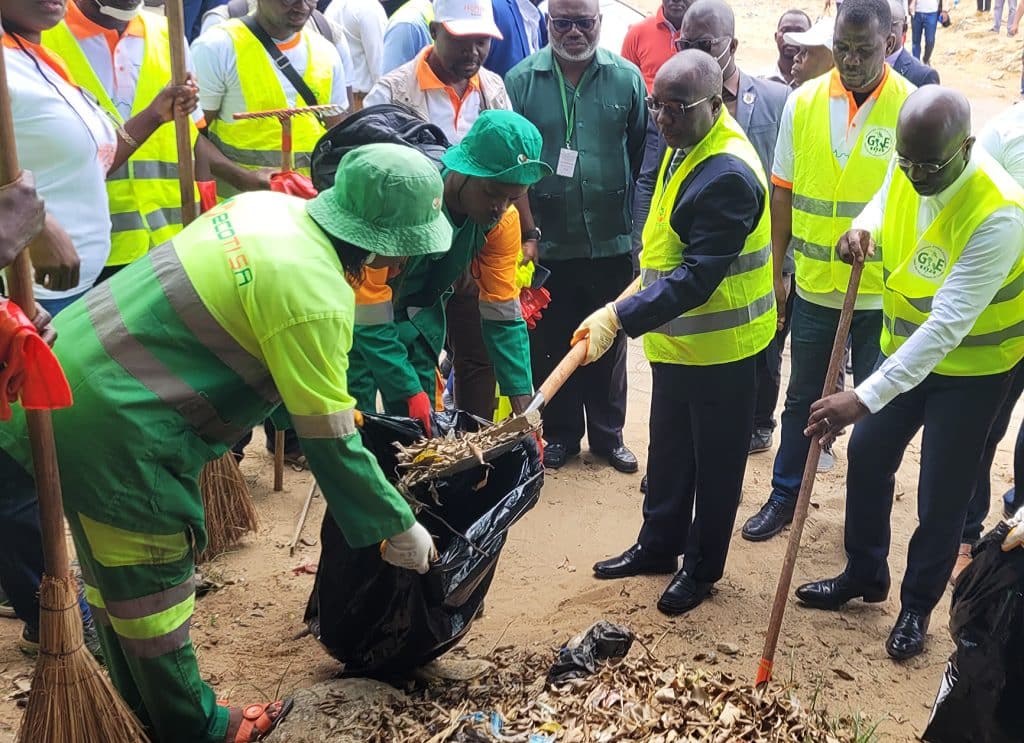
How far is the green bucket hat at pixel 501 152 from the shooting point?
11.7 ft

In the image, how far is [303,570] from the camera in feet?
14.0

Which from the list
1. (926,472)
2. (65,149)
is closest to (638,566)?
(926,472)

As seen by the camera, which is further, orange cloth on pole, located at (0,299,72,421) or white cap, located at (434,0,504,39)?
white cap, located at (434,0,504,39)

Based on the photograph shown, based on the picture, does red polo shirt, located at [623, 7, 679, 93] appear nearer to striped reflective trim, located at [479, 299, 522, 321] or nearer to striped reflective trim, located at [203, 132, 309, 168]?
striped reflective trim, located at [203, 132, 309, 168]

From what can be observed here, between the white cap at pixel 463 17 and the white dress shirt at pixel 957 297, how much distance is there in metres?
2.36

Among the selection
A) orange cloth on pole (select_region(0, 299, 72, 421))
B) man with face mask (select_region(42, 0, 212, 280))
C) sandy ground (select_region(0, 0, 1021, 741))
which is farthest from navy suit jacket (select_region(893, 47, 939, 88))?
orange cloth on pole (select_region(0, 299, 72, 421))

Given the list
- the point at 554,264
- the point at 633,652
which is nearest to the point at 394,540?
the point at 633,652

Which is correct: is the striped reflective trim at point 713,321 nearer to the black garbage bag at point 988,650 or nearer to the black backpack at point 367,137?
the black backpack at point 367,137

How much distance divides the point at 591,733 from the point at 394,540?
0.81 meters

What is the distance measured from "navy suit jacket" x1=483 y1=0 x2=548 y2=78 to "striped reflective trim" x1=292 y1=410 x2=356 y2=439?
4.15 metres

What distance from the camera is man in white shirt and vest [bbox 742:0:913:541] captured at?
14.6 feet

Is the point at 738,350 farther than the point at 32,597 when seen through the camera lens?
Yes

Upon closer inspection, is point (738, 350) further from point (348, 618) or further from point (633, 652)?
point (348, 618)

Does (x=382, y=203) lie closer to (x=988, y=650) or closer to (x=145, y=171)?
(x=145, y=171)
